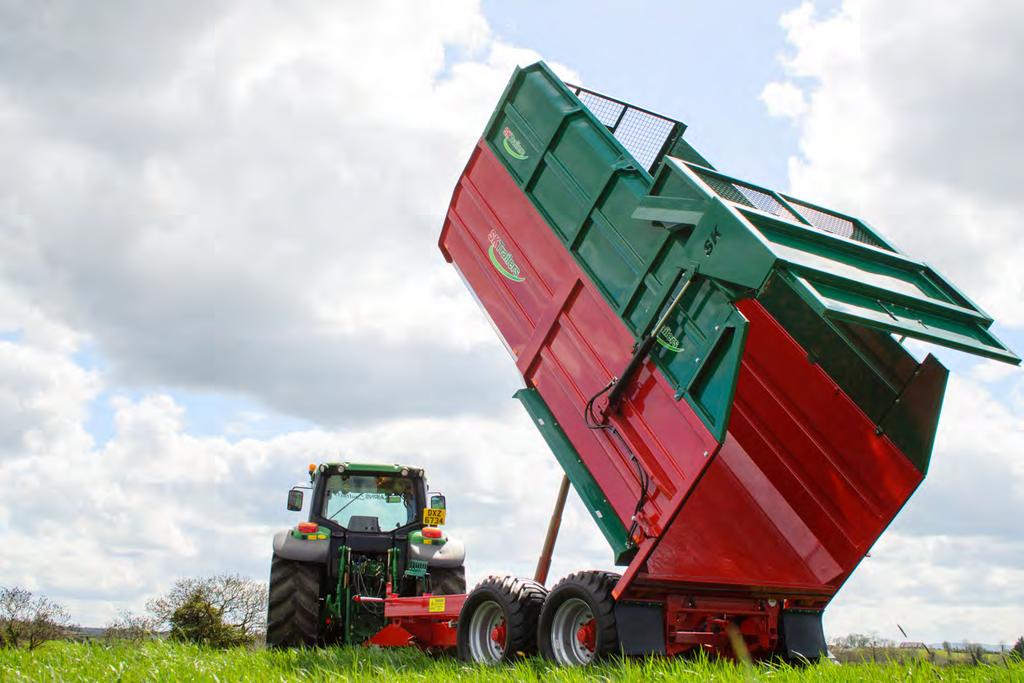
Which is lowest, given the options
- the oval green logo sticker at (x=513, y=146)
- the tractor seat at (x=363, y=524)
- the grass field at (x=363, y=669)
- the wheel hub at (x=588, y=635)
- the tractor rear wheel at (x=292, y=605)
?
→ the grass field at (x=363, y=669)

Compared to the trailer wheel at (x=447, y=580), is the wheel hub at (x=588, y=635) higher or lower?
lower

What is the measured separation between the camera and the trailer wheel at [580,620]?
4.69 meters

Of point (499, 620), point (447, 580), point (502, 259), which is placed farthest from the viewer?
point (447, 580)

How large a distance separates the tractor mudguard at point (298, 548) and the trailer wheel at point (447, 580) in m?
0.96

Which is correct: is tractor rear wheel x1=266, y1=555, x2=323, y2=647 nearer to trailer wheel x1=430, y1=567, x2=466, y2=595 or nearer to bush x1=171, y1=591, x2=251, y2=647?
trailer wheel x1=430, y1=567, x2=466, y2=595

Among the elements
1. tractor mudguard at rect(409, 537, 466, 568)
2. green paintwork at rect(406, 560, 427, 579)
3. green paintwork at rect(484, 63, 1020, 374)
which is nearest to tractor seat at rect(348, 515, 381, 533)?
tractor mudguard at rect(409, 537, 466, 568)

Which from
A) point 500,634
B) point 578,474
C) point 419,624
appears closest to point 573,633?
point 500,634

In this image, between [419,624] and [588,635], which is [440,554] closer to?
[419,624]

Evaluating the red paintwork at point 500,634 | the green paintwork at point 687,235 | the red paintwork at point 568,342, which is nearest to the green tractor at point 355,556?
the red paintwork at point 500,634

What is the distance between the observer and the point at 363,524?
329 inches

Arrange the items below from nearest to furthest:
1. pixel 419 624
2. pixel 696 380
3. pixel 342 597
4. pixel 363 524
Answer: pixel 696 380 < pixel 419 624 < pixel 342 597 < pixel 363 524

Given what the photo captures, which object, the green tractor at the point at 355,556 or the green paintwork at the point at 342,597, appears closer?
the green tractor at the point at 355,556

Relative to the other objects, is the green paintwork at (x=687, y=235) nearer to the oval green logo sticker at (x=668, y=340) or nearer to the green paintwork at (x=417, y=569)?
the oval green logo sticker at (x=668, y=340)

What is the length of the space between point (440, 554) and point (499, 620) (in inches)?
101
